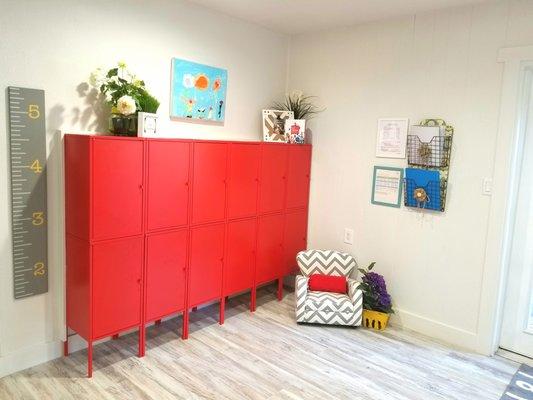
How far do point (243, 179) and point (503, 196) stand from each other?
1.84m

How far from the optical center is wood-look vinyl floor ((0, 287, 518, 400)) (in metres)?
2.33

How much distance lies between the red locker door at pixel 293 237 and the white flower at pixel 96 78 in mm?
1868

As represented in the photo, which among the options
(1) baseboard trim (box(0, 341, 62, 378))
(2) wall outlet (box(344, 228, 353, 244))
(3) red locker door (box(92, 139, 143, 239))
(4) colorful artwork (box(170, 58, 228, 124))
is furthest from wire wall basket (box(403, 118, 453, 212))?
(1) baseboard trim (box(0, 341, 62, 378))

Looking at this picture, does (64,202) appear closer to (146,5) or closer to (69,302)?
(69,302)

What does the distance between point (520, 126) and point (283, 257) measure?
2078 mm

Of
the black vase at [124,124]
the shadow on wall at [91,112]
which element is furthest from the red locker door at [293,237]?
the shadow on wall at [91,112]

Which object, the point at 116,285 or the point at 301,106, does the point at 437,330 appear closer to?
the point at 301,106

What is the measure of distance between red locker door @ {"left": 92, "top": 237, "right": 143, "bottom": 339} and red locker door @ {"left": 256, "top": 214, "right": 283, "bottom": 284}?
1.12 meters

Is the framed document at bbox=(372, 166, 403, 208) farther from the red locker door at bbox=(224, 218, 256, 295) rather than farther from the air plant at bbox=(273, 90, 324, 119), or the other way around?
the red locker door at bbox=(224, 218, 256, 295)

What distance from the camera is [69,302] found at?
8.39 ft

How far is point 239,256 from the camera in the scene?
3254mm

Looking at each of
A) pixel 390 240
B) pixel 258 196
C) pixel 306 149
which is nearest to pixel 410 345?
pixel 390 240

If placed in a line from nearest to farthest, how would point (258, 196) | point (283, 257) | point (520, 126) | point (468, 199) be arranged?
1. point (520, 126)
2. point (468, 199)
3. point (258, 196)
4. point (283, 257)

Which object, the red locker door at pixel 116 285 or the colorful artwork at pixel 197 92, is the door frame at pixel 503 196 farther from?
the red locker door at pixel 116 285
